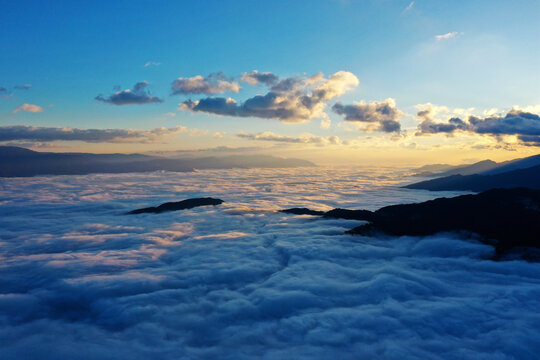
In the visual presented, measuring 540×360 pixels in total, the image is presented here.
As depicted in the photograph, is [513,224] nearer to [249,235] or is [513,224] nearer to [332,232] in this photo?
[332,232]

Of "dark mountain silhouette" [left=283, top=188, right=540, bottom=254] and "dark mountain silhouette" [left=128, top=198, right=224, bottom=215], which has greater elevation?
"dark mountain silhouette" [left=283, top=188, right=540, bottom=254]

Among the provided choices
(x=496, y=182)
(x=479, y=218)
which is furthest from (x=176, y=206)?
(x=496, y=182)

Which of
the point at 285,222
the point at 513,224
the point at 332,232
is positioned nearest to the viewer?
the point at 513,224

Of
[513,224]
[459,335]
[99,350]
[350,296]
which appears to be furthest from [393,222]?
[99,350]

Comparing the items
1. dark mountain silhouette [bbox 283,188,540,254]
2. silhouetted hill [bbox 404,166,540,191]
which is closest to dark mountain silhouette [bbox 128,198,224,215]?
dark mountain silhouette [bbox 283,188,540,254]

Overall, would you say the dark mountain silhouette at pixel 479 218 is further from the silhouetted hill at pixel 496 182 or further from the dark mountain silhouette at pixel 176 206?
the silhouetted hill at pixel 496 182

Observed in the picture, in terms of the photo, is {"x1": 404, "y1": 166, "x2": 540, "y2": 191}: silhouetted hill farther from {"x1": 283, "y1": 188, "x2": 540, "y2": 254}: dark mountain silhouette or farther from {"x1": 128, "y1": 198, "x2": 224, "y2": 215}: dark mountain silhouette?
{"x1": 128, "y1": 198, "x2": 224, "y2": 215}: dark mountain silhouette

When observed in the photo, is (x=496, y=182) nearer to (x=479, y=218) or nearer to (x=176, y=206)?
(x=479, y=218)
